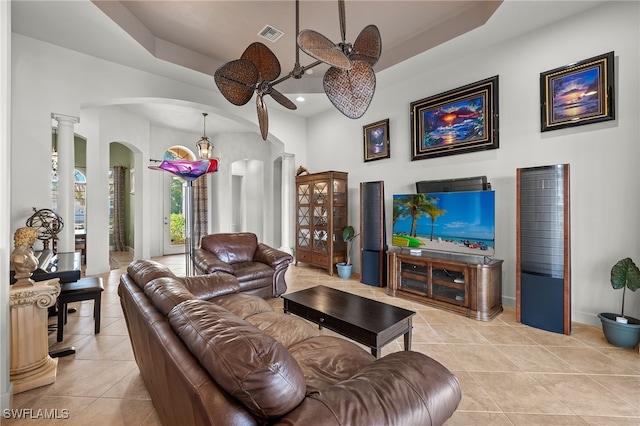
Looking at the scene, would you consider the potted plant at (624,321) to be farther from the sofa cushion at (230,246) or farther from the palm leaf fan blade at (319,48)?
the sofa cushion at (230,246)

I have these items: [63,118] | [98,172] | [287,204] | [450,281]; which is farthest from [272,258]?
[98,172]

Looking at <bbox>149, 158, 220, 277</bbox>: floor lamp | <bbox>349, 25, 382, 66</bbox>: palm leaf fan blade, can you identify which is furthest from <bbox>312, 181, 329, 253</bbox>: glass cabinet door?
<bbox>349, 25, 382, 66</bbox>: palm leaf fan blade

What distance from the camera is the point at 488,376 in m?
1.93

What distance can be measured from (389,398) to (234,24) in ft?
12.3

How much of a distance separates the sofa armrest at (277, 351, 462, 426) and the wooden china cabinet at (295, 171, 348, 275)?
3.61 metres

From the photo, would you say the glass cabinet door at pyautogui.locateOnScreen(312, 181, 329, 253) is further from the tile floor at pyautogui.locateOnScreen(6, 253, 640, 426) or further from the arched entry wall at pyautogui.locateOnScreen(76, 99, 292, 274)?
the tile floor at pyautogui.locateOnScreen(6, 253, 640, 426)

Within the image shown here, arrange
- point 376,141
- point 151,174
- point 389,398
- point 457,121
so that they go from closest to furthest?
point 389,398, point 457,121, point 376,141, point 151,174

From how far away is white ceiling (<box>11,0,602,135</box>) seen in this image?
2695 millimetres

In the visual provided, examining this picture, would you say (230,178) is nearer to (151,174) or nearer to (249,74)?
(151,174)

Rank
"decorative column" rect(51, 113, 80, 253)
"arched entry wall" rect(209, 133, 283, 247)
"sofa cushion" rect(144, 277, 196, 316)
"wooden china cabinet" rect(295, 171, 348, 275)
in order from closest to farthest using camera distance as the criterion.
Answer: "sofa cushion" rect(144, 277, 196, 316) < "decorative column" rect(51, 113, 80, 253) < "wooden china cabinet" rect(295, 171, 348, 275) < "arched entry wall" rect(209, 133, 283, 247)

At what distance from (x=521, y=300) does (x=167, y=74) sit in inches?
205

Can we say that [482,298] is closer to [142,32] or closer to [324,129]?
[324,129]

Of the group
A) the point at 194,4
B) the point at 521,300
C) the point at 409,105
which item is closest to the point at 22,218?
the point at 194,4

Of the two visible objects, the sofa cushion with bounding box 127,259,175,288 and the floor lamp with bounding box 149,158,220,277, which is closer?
the sofa cushion with bounding box 127,259,175,288
